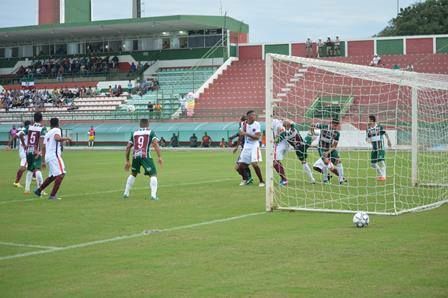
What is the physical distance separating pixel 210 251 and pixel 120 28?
188ft

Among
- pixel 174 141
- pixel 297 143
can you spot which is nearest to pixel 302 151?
pixel 297 143

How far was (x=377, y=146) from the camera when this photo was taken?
22.5 meters

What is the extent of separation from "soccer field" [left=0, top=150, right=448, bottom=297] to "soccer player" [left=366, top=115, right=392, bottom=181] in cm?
581

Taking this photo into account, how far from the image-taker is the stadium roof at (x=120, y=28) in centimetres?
6293

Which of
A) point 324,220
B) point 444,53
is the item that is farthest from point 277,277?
point 444,53

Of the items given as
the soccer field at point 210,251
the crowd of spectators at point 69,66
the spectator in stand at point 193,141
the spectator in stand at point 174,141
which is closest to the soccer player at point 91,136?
the spectator in stand at point 174,141

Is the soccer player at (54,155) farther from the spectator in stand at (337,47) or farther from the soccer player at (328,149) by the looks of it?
the spectator in stand at (337,47)

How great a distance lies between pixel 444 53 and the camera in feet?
183

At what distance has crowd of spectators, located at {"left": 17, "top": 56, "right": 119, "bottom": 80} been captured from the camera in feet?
226

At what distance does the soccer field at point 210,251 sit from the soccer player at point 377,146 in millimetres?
5810

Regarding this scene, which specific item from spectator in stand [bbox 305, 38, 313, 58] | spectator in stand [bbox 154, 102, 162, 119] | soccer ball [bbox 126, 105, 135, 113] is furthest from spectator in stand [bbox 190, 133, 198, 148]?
spectator in stand [bbox 305, 38, 313, 58]

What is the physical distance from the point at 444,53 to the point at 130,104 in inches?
976

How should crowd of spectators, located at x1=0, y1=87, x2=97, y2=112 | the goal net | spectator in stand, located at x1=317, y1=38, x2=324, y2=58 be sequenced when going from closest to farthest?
the goal net → spectator in stand, located at x1=317, y1=38, x2=324, y2=58 → crowd of spectators, located at x1=0, y1=87, x2=97, y2=112

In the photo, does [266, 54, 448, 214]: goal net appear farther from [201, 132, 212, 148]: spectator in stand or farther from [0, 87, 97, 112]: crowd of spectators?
[0, 87, 97, 112]: crowd of spectators
